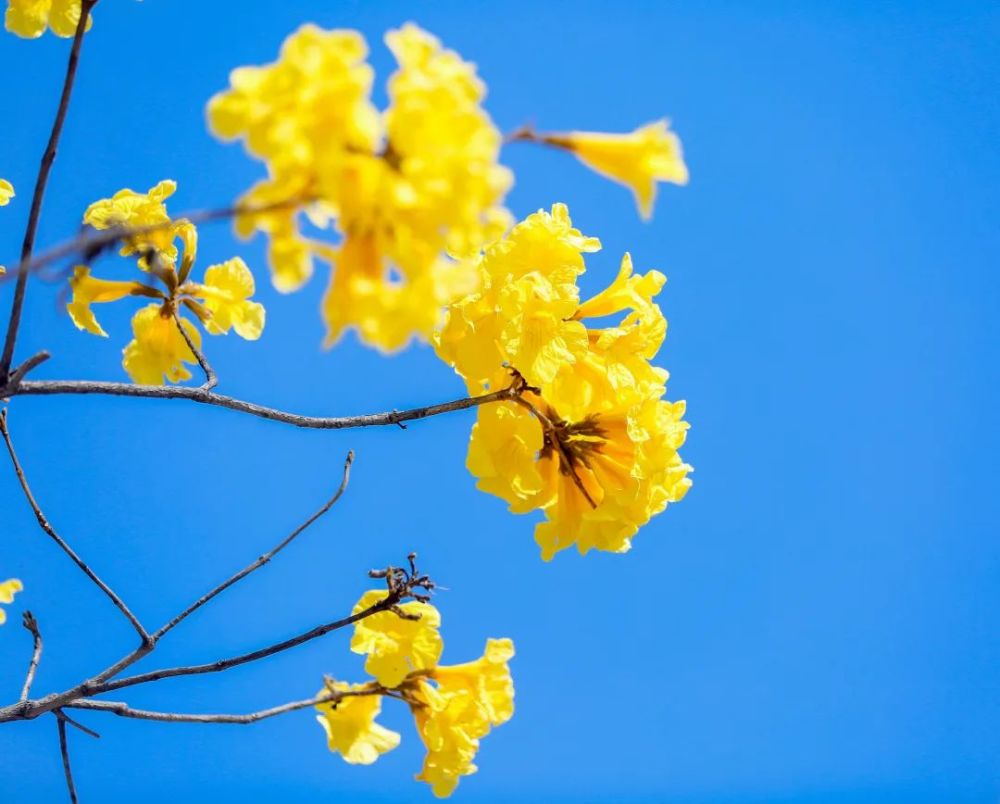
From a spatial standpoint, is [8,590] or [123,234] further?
[8,590]

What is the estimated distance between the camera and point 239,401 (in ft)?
8.30

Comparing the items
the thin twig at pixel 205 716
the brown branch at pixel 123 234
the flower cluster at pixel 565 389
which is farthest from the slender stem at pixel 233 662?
the brown branch at pixel 123 234

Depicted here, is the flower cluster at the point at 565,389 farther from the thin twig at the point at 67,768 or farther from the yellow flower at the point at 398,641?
the thin twig at the point at 67,768

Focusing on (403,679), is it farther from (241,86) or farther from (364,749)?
(241,86)

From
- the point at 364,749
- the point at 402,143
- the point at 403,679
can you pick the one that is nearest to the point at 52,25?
the point at 402,143

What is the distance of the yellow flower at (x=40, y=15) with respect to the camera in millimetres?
2617

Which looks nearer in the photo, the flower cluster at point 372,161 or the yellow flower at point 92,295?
the flower cluster at point 372,161

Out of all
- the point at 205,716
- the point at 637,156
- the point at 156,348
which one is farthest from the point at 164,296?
the point at 637,156

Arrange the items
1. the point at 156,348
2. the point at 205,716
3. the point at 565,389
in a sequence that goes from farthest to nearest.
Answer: the point at 156,348, the point at 565,389, the point at 205,716

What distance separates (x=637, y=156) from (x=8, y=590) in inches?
110

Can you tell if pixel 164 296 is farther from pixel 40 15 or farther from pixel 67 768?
pixel 67 768

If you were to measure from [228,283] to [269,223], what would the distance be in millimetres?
1347

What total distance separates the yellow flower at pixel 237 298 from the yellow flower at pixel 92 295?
335 millimetres

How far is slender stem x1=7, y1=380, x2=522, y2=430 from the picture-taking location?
207 centimetres
